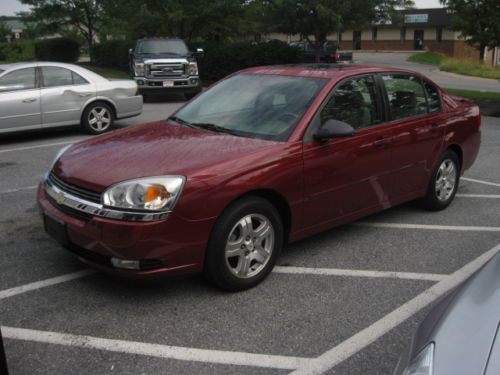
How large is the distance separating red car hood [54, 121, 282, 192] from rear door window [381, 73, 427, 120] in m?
1.65

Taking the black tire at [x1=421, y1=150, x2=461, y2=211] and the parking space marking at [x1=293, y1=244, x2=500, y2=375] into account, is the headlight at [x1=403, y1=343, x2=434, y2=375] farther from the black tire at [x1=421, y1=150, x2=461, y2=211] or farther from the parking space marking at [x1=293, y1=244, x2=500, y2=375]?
the black tire at [x1=421, y1=150, x2=461, y2=211]

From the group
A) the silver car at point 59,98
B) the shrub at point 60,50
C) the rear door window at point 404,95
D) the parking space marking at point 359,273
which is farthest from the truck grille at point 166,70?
the shrub at point 60,50

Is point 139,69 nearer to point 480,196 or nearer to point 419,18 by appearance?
point 480,196

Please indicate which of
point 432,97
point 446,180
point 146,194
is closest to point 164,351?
point 146,194

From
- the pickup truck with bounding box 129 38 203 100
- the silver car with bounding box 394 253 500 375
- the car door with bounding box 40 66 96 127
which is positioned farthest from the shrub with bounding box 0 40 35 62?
the silver car with bounding box 394 253 500 375

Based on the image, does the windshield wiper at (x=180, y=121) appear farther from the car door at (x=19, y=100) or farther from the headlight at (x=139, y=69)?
the headlight at (x=139, y=69)

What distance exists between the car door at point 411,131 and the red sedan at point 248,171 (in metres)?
0.02

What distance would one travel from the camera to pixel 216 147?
401 cm

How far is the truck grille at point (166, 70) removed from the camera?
53.8 ft

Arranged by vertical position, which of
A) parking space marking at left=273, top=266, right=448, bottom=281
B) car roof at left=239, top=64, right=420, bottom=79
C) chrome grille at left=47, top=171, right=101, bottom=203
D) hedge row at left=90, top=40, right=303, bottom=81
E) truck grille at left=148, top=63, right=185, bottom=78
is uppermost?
hedge row at left=90, top=40, right=303, bottom=81

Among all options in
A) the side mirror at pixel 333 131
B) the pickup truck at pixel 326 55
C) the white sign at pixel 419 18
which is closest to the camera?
the side mirror at pixel 333 131

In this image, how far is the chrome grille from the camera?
3559 mm

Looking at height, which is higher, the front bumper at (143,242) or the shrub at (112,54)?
the shrub at (112,54)

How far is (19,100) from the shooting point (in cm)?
931
